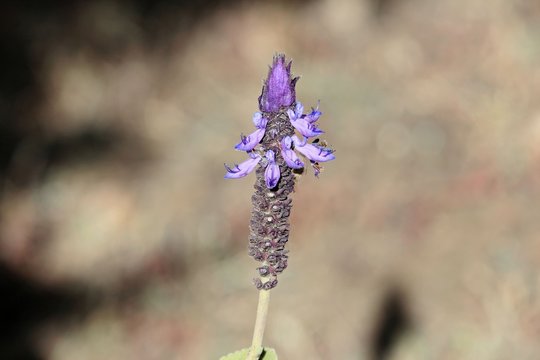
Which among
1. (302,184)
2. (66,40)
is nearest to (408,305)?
(302,184)

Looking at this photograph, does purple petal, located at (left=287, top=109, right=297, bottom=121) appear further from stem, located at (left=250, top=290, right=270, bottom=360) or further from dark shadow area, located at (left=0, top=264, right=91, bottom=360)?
dark shadow area, located at (left=0, top=264, right=91, bottom=360)

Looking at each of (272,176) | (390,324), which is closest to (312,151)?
(272,176)

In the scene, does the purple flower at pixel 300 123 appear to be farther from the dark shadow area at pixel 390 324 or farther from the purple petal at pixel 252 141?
the dark shadow area at pixel 390 324

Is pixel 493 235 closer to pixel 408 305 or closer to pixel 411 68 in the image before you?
pixel 408 305

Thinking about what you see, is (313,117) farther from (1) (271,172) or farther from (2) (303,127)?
(1) (271,172)

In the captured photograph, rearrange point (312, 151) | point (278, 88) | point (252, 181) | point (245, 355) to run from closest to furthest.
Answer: point (278, 88) → point (312, 151) → point (245, 355) → point (252, 181)

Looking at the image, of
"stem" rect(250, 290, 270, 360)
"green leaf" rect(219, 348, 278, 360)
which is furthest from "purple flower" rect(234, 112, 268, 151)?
"green leaf" rect(219, 348, 278, 360)
